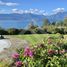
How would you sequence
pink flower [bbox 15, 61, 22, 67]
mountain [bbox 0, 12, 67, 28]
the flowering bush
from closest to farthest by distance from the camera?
1. the flowering bush
2. pink flower [bbox 15, 61, 22, 67]
3. mountain [bbox 0, 12, 67, 28]

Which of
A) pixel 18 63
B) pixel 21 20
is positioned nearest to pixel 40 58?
pixel 18 63

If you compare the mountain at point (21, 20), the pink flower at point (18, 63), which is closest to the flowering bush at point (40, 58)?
the pink flower at point (18, 63)

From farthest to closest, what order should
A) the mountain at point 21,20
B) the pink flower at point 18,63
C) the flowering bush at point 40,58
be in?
the mountain at point 21,20 → the pink flower at point 18,63 → the flowering bush at point 40,58

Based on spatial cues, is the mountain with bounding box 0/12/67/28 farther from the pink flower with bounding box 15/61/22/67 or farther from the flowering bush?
the pink flower with bounding box 15/61/22/67

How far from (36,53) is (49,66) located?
2.66ft

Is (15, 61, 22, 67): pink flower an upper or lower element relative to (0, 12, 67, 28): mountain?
upper

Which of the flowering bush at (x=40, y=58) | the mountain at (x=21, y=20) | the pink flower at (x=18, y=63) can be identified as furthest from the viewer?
the mountain at (x=21, y=20)

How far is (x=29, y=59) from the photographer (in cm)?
898

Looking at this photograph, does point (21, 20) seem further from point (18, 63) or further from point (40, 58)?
point (18, 63)

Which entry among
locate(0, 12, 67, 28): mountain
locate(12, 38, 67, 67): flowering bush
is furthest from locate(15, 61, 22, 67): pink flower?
locate(0, 12, 67, 28): mountain

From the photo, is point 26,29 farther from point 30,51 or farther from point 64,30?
point 30,51

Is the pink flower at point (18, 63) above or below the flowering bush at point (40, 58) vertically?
below

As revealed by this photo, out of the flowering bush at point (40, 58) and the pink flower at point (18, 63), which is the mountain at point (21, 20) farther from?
the pink flower at point (18, 63)

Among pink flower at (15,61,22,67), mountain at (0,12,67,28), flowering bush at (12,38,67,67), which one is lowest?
mountain at (0,12,67,28)
